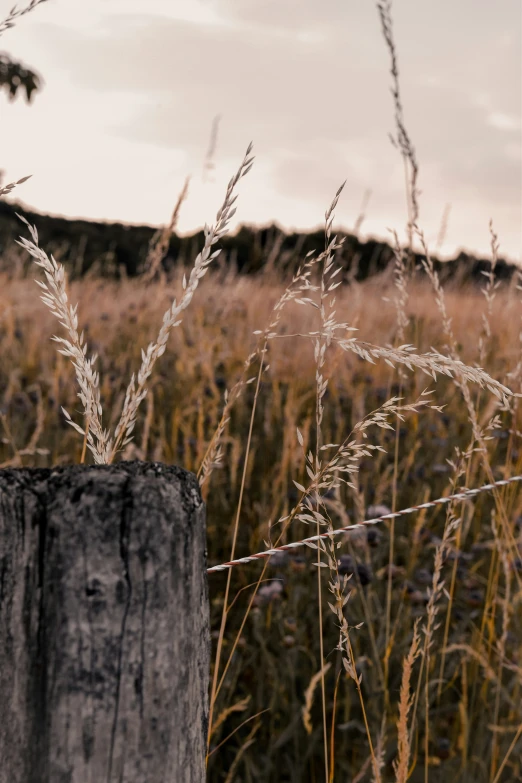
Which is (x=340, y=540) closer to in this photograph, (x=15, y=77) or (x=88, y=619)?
(x=88, y=619)

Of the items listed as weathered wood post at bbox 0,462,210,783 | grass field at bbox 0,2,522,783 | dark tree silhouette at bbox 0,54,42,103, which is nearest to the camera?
weathered wood post at bbox 0,462,210,783

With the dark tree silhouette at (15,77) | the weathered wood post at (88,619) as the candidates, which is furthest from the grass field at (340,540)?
the dark tree silhouette at (15,77)

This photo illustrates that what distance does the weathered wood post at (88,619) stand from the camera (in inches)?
24.8

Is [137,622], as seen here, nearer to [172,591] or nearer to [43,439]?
[172,591]

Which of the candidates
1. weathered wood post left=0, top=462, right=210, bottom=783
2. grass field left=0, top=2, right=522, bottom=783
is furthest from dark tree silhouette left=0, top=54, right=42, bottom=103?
weathered wood post left=0, top=462, right=210, bottom=783

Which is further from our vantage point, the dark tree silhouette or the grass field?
the dark tree silhouette

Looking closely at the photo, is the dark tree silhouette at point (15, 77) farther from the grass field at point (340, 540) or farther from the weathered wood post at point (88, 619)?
the weathered wood post at point (88, 619)

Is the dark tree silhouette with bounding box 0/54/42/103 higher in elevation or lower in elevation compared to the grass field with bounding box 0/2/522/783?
higher

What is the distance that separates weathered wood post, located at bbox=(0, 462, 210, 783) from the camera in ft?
2.06

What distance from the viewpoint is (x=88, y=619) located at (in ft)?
2.08

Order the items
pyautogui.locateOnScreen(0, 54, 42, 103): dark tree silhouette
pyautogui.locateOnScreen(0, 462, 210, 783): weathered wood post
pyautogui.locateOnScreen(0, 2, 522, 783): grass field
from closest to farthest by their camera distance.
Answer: pyautogui.locateOnScreen(0, 462, 210, 783): weathered wood post, pyautogui.locateOnScreen(0, 2, 522, 783): grass field, pyautogui.locateOnScreen(0, 54, 42, 103): dark tree silhouette

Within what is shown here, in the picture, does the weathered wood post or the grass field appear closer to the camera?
the weathered wood post

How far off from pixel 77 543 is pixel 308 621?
72.7 inches

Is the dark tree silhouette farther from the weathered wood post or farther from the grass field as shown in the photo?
A: the weathered wood post
